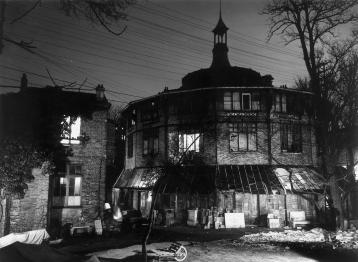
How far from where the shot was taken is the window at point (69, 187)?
68.6 feet

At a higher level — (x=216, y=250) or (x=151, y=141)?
(x=151, y=141)

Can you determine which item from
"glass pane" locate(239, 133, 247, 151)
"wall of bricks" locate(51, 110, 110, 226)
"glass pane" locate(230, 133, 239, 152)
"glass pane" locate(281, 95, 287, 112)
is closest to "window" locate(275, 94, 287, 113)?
"glass pane" locate(281, 95, 287, 112)

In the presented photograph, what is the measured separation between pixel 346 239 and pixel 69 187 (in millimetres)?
16337

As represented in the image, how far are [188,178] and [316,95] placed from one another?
1159cm

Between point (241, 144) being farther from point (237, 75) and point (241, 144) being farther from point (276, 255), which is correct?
point (276, 255)

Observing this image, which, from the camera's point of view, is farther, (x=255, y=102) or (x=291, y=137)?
(x=291, y=137)

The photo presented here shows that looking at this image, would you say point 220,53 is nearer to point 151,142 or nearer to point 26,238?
point 151,142

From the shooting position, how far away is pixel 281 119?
92.0ft

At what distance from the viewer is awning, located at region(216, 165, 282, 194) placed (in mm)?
24923

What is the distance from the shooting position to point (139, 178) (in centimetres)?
3086

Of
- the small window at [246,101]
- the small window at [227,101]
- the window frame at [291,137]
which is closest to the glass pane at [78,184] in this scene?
the small window at [227,101]

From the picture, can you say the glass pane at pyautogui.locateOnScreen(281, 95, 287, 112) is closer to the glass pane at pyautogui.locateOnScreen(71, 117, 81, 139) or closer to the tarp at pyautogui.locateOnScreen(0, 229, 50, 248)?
the glass pane at pyautogui.locateOnScreen(71, 117, 81, 139)

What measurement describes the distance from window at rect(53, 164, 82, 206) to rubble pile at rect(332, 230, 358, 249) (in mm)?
15041

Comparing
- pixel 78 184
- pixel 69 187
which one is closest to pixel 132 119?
pixel 78 184
